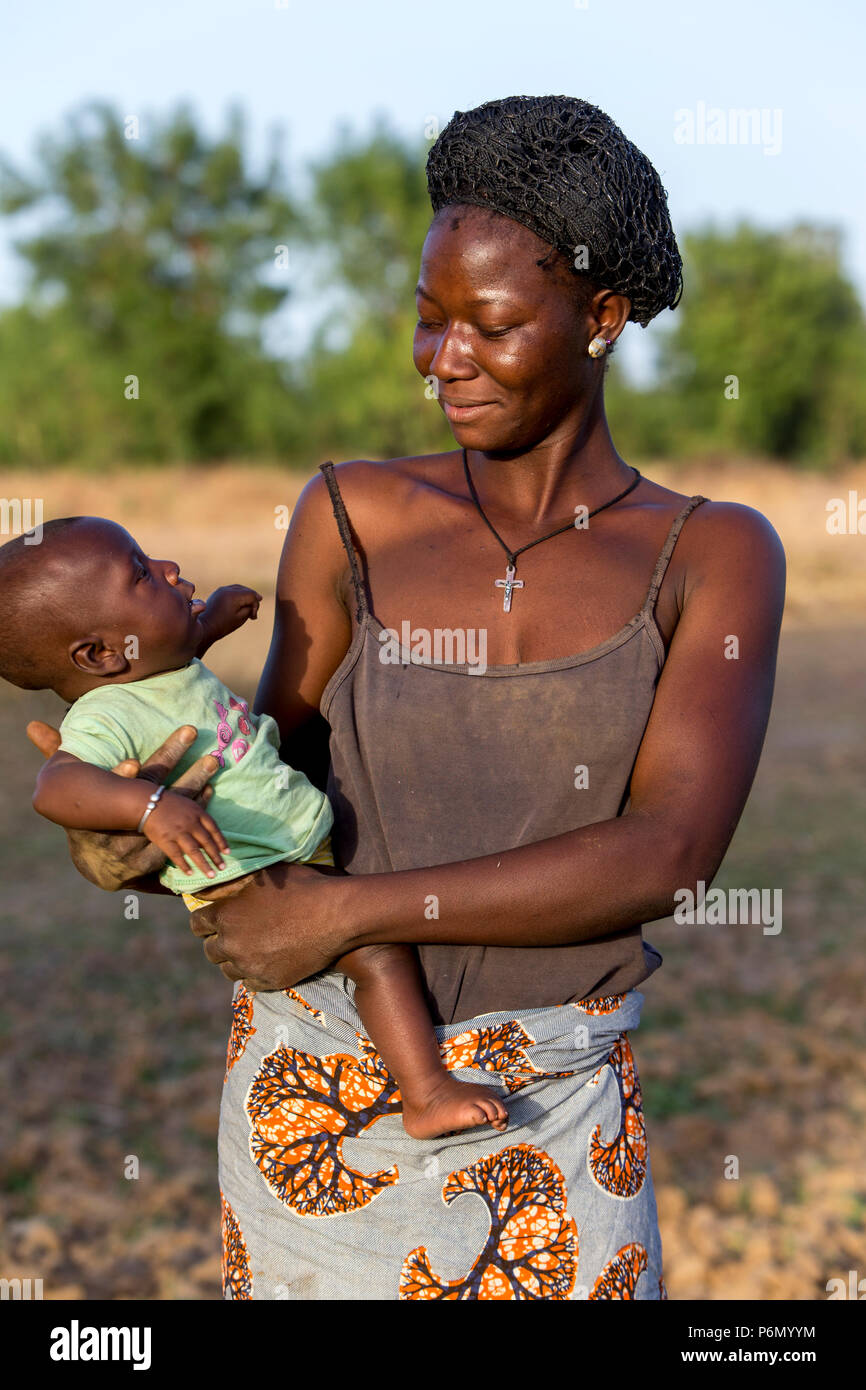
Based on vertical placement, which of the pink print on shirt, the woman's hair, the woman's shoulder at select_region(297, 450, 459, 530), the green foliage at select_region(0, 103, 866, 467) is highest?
the green foliage at select_region(0, 103, 866, 467)

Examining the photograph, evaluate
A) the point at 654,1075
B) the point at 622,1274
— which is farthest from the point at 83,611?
the point at 654,1075

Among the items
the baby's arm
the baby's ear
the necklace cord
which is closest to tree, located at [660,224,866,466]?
the necklace cord

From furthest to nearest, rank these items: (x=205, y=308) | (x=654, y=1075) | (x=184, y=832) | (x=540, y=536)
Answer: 1. (x=205, y=308)
2. (x=654, y=1075)
3. (x=540, y=536)
4. (x=184, y=832)

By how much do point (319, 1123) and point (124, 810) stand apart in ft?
1.72

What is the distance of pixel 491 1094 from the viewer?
183cm

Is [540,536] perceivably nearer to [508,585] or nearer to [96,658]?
[508,585]

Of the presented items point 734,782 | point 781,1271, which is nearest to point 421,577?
point 734,782

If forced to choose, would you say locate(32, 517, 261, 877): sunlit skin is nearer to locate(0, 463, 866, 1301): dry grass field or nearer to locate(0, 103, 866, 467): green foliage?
locate(0, 463, 866, 1301): dry grass field

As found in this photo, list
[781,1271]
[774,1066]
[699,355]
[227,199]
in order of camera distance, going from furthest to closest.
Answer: [699,355]
[227,199]
[774,1066]
[781,1271]

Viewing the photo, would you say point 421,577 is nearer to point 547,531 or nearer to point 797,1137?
point 547,531

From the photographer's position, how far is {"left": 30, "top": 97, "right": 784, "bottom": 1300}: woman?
5.89ft

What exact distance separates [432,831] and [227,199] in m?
25.8

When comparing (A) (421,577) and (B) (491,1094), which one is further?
(A) (421,577)

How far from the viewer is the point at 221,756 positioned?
1901 millimetres
